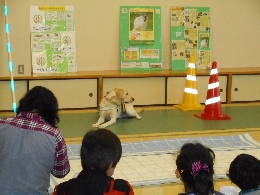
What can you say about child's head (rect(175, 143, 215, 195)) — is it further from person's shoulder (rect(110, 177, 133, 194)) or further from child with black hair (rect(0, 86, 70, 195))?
child with black hair (rect(0, 86, 70, 195))

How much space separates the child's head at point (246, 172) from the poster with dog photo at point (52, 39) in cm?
428

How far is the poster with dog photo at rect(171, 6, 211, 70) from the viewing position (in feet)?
21.7

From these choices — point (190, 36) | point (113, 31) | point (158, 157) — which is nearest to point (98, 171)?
point (158, 157)

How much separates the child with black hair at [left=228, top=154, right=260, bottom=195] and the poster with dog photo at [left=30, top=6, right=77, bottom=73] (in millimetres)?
4281

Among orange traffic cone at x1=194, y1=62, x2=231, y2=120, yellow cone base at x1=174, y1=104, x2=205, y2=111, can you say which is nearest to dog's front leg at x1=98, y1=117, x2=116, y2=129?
orange traffic cone at x1=194, y1=62, x2=231, y2=120

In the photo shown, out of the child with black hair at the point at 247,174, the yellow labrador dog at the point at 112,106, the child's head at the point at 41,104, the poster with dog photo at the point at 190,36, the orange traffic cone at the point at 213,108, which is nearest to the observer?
the child with black hair at the point at 247,174

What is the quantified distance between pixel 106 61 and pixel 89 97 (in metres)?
0.76

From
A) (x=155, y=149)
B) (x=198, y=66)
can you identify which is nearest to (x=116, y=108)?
(x=155, y=149)

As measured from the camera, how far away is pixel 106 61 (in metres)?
6.47

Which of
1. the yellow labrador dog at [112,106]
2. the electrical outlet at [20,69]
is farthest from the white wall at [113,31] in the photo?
the yellow labrador dog at [112,106]

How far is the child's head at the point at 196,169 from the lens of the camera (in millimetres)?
1996

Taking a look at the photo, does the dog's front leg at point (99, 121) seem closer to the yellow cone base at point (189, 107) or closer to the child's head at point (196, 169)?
the yellow cone base at point (189, 107)

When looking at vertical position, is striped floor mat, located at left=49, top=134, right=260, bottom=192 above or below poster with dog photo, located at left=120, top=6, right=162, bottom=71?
below

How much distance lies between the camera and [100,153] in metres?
2.01
